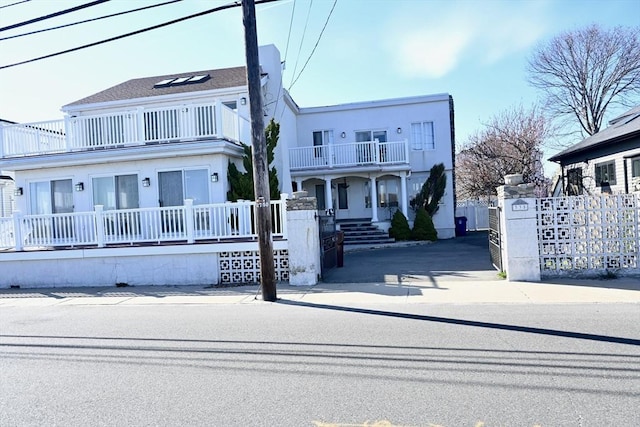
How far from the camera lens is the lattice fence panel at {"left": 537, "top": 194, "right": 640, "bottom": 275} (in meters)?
10.4

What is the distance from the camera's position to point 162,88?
2047 centimetres

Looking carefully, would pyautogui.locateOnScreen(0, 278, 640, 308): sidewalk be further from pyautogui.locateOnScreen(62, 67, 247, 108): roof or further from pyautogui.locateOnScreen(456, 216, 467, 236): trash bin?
pyautogui.locateOnScreen(456, 216, 467, 236): trash bin

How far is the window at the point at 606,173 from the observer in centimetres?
1708

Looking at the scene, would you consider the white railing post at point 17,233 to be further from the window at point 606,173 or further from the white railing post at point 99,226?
the window at point 606,173

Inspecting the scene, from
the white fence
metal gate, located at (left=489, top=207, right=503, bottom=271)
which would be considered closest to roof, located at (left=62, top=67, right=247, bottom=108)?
metal gate, located at (left=489, top=207, right=503, bottom=271)

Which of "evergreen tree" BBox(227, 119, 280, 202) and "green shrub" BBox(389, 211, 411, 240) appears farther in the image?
"green shrub" BBox(389, 211, 411, 240)

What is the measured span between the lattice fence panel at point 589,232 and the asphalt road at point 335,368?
2.67 m

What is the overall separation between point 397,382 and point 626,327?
386 centimetres

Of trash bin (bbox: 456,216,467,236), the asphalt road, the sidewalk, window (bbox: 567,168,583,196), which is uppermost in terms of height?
window (bbox: 567,168,583,196)

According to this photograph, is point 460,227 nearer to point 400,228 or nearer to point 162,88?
point 400,228

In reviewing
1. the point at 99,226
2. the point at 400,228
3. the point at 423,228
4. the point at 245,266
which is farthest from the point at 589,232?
the point at 99,226

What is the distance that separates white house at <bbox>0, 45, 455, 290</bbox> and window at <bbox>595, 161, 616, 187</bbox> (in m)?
6.96

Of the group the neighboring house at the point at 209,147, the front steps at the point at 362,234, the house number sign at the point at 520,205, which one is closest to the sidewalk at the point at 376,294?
the house number sign at the point at 520,205

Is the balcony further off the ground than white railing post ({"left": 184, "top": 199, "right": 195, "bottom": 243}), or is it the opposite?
the balcony
